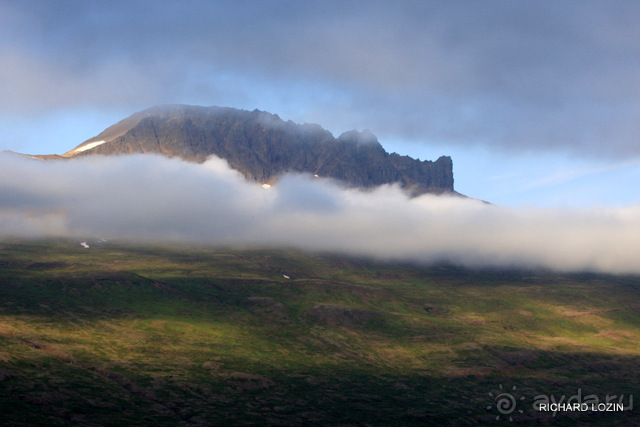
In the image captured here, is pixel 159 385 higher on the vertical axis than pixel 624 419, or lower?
higher

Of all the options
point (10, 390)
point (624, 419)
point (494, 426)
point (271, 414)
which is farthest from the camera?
point (624, 419)

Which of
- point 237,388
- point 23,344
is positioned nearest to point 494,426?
point 237,388

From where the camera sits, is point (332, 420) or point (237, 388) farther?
point (237, 388)

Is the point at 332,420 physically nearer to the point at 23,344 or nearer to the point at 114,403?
the point at 114,403

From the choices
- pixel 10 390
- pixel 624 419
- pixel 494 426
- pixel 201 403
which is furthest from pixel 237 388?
pixel 624 419

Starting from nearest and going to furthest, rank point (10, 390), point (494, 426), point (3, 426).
Result: point (3, 426), point (10, 390), point (494, 426)

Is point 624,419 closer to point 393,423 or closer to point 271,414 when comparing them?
point 393,423

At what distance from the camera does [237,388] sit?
187 metres

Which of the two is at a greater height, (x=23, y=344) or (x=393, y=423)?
(x=23, y=344)

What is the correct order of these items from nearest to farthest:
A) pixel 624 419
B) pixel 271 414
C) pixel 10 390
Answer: pixel 10 390 → pixel 271 414 → pixel 624 419

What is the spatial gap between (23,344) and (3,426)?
230 ft

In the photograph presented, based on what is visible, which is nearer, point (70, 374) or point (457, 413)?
point (70, 374)

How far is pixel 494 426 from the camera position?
593 ft

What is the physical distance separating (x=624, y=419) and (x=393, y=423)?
280ft
